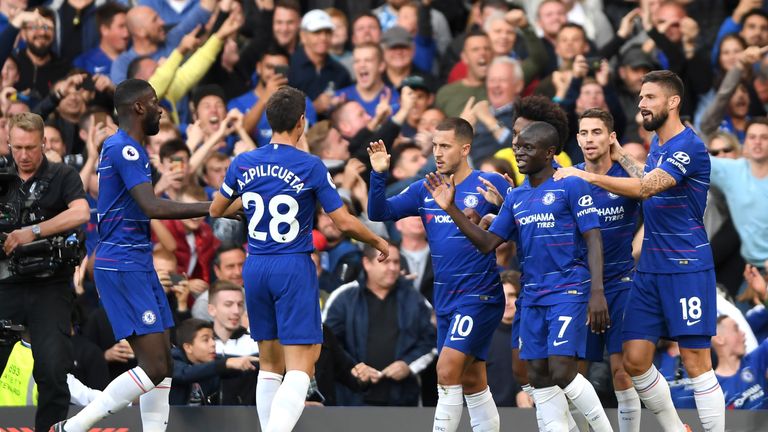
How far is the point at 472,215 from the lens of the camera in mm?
10211

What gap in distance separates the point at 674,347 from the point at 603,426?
110 inches

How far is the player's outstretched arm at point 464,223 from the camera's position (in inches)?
382

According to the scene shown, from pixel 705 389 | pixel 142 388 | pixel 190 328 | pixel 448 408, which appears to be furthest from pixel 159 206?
pixel 705 389

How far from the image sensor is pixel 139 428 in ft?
36.6

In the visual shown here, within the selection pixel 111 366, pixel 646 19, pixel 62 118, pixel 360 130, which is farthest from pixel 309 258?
pixel 646 19

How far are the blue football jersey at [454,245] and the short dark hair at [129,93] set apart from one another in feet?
5.78

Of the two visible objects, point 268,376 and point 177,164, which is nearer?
point 268,376

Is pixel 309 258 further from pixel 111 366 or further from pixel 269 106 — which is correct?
pixel 111 366

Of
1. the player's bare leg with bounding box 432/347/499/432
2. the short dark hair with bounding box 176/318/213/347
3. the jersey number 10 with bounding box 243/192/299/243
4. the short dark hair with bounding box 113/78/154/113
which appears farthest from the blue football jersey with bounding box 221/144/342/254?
the short dark hair with bounding box 176/318/213/347

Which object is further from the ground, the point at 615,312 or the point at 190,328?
the point at 615,312

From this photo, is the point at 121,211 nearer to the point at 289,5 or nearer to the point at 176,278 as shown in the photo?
the point at 176,278

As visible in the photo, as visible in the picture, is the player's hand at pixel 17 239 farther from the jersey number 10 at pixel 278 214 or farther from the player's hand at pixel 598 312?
the player's hand at pixel 598 312

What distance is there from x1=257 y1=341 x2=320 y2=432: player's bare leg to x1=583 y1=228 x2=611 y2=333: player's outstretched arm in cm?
187

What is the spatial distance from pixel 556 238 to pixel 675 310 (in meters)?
1.02
